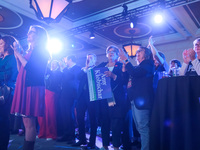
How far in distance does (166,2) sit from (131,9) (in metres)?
1.20

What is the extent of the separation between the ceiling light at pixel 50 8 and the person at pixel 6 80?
58 centimetres

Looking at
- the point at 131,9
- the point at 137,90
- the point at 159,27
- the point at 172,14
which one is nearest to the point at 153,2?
the point at 131,9

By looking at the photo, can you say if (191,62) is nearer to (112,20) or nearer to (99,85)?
(99,85)

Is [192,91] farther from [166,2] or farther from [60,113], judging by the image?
[166,2]

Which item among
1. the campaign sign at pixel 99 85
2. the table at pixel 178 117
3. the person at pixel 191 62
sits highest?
the person at pixel 191 62

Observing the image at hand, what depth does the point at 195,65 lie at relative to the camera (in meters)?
2.18

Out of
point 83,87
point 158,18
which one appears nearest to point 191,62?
point 83,87

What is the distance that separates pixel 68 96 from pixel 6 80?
1.91 metres

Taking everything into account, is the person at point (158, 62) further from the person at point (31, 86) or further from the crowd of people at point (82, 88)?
the person at point (31, 86)

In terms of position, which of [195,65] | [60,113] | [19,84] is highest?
[195,65]

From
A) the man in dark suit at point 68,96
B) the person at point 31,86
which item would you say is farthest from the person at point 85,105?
the person at point 31,86

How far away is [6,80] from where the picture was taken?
6.38 feet

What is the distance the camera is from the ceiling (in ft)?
19.8

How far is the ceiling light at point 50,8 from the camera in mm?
2285
